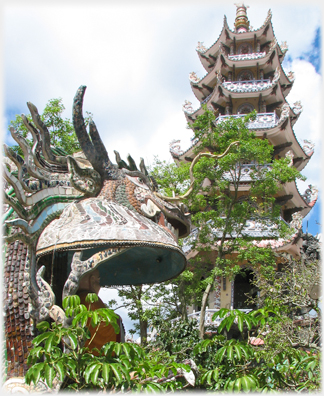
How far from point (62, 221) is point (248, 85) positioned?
58.1ft

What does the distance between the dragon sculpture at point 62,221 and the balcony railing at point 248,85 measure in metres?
15.7

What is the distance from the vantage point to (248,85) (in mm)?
20672

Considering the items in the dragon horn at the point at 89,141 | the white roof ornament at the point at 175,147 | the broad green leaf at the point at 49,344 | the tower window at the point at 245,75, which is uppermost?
the tower window at the point at 245,75

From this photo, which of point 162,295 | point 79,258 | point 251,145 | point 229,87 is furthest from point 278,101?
point 79,258

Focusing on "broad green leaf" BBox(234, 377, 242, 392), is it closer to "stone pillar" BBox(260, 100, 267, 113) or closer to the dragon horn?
the dragon horn

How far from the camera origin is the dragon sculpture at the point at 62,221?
171 inches

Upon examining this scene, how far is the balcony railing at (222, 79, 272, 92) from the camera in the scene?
66.5 feet

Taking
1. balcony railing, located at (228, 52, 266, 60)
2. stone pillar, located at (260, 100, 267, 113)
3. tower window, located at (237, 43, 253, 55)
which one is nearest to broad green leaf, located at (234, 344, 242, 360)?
stone pillar, located at (260, 100, 267, 113)

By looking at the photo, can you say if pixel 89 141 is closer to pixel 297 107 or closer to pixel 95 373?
pixel 95 373

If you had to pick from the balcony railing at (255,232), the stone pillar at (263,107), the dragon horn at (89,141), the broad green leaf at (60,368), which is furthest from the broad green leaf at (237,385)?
the stone pillar at (263,107)

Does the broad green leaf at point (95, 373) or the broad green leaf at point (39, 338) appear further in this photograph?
the broad green leaf at point (39, 338)

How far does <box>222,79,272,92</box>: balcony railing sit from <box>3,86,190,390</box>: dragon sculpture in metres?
15.7

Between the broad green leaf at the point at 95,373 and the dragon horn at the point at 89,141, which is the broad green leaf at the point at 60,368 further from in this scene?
the dragon horn at the point at 89,141

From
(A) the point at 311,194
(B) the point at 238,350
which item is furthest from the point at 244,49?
(B) the point at 238,350
